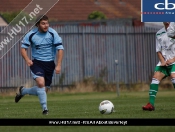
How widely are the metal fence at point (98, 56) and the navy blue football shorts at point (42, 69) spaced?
1554 centimetres

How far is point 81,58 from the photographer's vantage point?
107 feet

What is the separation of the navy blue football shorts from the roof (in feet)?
82.3

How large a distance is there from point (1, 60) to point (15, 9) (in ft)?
10.2

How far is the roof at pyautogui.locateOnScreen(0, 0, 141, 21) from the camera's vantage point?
4156cm

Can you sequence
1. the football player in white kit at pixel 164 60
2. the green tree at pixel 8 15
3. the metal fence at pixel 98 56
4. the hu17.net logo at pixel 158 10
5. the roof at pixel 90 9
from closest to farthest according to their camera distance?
the football player in white kit at pixel 164 60 < the metal fence at pixel 98 56 < the green tree at pixel 8 15 < the hu17.net logo at pixel 158 10 < the roof at pixel 90 9

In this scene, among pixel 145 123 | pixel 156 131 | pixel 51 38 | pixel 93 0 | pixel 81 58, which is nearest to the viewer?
pixel 145 123

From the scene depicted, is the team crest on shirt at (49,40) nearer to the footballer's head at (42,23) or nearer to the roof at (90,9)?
the footballer's head at (42,23)

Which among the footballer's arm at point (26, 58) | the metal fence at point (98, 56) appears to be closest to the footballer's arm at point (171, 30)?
the footballer's arm at point (26, 58)

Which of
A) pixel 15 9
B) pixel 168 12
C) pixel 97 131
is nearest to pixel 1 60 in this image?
pixel 15 9

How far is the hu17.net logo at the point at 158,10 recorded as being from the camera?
3359 centimetres

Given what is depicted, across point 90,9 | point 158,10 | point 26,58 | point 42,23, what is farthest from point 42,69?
point 90,9

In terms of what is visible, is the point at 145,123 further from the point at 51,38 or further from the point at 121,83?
the point at 121,83

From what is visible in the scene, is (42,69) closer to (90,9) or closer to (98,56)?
(98,56)

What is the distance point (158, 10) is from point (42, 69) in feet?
67.5
